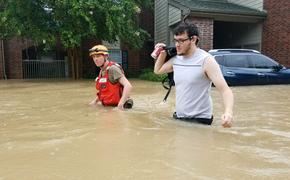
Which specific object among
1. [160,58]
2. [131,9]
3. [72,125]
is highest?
[131,9]

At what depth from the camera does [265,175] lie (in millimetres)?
3197

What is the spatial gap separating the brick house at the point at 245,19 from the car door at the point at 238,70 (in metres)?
3.37

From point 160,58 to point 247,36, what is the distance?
15.7 metres

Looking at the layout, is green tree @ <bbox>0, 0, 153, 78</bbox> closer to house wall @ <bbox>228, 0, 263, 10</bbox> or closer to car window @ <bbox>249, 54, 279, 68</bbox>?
house wall @ <bbox>228, 0, 263, 10</bbox>

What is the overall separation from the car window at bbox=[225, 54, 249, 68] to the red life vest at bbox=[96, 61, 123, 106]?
8166 millimetres

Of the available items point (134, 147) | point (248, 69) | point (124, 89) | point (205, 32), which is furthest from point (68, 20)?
point (134, 147)

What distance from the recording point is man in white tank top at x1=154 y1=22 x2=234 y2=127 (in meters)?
4.11

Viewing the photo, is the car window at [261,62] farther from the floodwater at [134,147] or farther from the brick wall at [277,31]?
the floodwater at [134,147]

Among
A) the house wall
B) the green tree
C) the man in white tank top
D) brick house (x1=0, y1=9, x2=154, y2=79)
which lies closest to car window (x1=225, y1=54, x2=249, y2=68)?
the house wall

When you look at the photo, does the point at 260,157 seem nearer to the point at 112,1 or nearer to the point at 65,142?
the point at 65,142

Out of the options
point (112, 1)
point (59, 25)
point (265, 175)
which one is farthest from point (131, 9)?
point (265, 175)

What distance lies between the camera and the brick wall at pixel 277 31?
1675 cm

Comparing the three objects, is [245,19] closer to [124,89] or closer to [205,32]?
[205,32]

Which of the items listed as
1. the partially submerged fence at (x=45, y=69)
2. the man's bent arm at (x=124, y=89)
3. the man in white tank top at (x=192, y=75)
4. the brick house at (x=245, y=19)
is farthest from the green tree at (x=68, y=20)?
the man in white tank top at (x=192, y=75)
